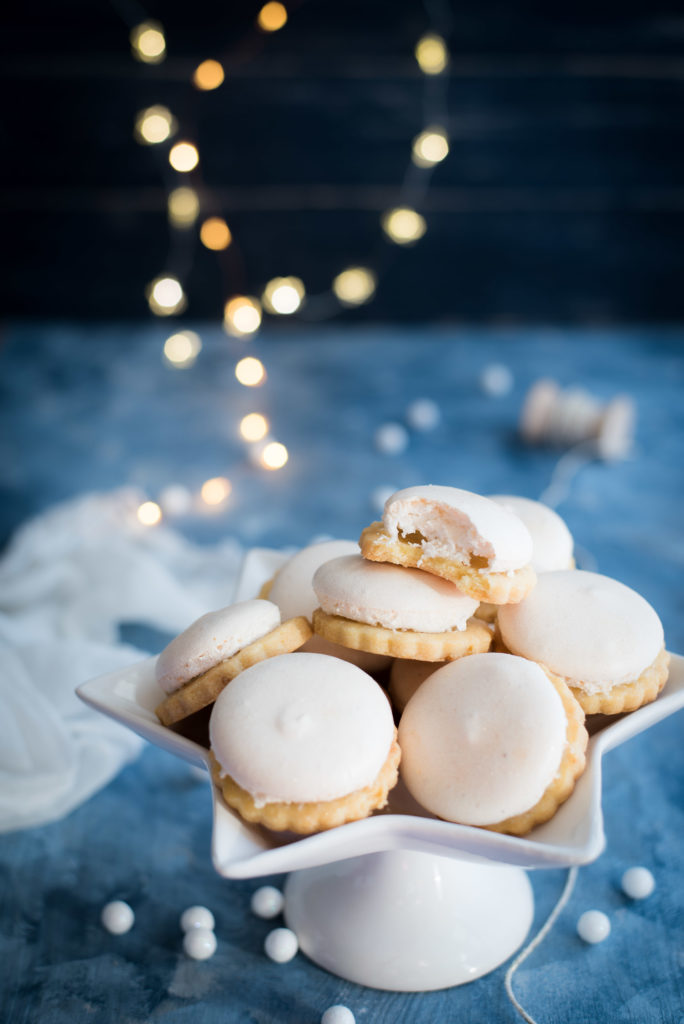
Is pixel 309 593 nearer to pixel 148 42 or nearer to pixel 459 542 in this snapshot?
pixel 459 542

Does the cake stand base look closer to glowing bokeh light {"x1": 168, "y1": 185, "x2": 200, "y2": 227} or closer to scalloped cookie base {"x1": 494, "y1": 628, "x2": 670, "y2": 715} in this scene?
scalloped cookie base {"x1": 494, "y1": 628, "x2": 670, "y2": 715}

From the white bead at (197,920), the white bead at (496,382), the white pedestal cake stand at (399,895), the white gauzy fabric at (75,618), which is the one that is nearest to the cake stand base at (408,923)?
the white pedestal cake stand at (399,895)

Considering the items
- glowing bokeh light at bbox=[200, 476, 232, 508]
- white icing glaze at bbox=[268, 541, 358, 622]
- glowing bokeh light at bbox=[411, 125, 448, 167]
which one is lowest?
glowing bokeh light at bbox=[200, 476, 232, 508]

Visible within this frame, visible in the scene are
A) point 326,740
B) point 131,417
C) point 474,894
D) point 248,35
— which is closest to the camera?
point 326,740

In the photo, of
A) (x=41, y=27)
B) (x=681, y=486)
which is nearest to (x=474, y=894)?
(x=681, y=486)

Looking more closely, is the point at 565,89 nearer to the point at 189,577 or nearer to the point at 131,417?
the point at 131,417

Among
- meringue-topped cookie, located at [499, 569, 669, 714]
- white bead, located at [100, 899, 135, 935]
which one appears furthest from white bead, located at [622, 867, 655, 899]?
A: white bead, located at [100, 899, 135, 935]

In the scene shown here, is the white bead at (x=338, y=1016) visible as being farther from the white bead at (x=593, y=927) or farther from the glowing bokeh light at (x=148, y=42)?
the glowing bokeh light at (x=148, y=42)
